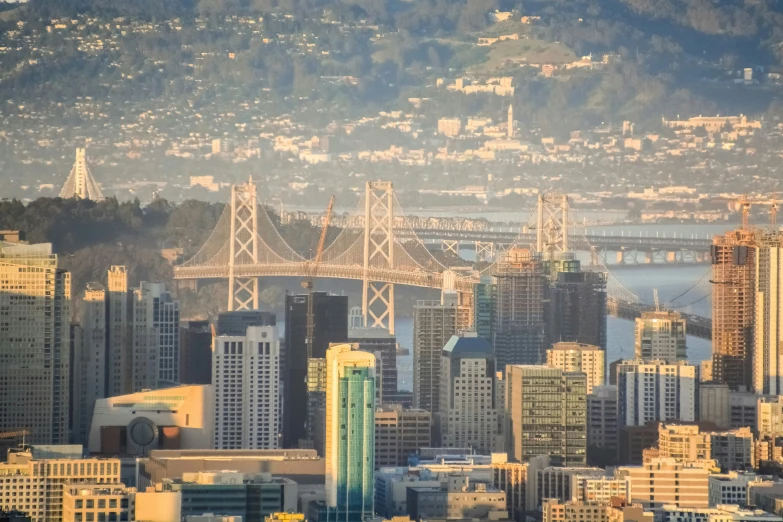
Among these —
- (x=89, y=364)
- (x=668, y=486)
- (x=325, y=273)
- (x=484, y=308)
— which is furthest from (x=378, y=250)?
(x=668, y=486)

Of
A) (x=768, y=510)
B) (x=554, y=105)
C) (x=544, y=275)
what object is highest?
(x=554, y=105)

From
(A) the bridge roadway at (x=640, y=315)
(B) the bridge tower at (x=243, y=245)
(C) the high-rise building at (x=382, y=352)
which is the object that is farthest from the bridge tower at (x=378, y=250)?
(A) the bridge roadway at (x=640, y=315)

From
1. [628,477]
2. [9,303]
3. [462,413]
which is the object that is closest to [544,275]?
[462,413]

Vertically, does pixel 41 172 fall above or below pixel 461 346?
above

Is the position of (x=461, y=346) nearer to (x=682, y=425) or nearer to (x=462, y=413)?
(x=462, y=413)

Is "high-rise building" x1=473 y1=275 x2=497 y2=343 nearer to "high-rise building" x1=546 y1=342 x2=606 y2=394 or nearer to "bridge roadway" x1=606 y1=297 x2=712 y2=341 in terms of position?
"high-rise building" x1=546 y1=342 x2=606 y2=394

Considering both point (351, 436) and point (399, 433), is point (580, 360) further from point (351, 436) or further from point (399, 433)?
point (351, 436)

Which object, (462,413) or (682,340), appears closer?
Result: (462,413)
